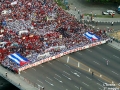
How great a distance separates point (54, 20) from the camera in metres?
146

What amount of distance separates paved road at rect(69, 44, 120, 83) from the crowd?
3.18 metres

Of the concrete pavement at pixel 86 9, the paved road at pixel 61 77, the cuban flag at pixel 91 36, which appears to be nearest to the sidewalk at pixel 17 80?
the paved road at pixel 61 77

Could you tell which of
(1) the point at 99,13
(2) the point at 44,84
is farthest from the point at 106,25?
(2) the point at 44,84

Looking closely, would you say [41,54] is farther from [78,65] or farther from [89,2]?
[89,2]

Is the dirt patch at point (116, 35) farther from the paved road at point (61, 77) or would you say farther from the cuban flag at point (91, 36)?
the paved road at point (61, 77)

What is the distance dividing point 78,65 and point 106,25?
2863cm

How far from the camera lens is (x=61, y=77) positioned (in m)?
119

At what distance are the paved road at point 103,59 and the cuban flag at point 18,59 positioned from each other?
1400cm

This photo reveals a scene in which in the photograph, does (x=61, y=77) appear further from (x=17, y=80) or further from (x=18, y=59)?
(x=18, y=59)

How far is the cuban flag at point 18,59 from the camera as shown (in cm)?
12162

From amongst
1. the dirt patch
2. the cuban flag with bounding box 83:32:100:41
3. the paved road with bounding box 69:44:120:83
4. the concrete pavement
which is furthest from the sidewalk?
the concrete pavement

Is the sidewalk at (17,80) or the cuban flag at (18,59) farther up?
the cuban flag at (18,59)

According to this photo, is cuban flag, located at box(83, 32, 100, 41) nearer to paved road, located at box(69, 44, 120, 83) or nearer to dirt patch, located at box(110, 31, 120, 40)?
paved road, located at box(69, 44, 120, 83)

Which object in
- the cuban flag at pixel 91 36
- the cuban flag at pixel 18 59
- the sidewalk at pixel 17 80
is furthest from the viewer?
the cuban flag at pixel 91 36
